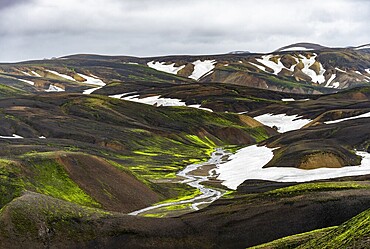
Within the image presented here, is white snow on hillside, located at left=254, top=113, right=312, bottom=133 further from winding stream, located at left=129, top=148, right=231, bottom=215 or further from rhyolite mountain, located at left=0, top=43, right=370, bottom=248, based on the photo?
winding stream, located at left=129, top=148, right=231, bottom=215

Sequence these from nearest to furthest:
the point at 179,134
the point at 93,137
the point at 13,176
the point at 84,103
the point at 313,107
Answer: the point at 13,176 → the point at 93,137 → the point at 179,134 → the point at 84,103 → the point at 313,107

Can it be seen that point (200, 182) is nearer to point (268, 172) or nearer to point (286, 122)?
point (268, 172)

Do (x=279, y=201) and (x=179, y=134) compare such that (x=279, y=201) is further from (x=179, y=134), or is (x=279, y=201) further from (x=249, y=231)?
(x=179, y=134)

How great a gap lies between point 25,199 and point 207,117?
13772 centimetres

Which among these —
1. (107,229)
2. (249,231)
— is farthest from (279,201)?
(107,229)

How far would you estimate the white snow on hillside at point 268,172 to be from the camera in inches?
3022

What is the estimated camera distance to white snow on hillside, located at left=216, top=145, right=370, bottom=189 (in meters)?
76.8

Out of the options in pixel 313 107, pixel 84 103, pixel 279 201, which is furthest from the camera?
pixel 313 107

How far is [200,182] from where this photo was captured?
86438 mm

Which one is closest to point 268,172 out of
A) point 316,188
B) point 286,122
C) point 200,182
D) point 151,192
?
point 200,182

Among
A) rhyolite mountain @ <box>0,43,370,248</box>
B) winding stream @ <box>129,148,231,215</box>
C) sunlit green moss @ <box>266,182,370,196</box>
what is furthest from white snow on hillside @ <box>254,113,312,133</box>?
sunlit green moss @ <box>266,182,370,196</box>

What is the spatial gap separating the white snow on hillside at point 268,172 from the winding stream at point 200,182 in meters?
3.33

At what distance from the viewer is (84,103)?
168 m

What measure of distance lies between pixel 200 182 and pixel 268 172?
10.7 m
